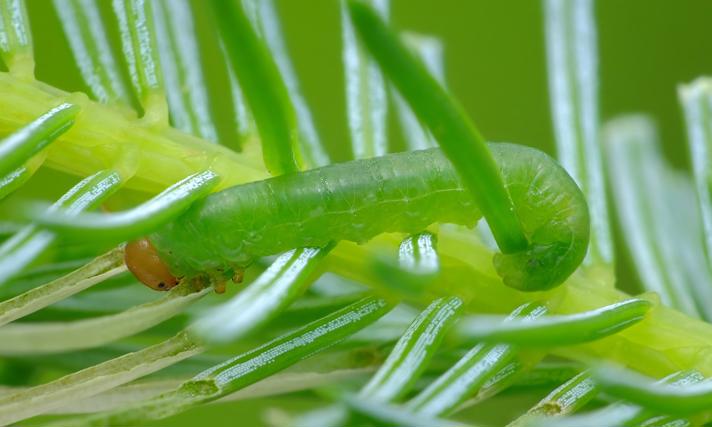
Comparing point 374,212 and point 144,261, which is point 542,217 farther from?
point 144,261

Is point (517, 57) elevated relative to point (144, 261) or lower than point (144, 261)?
lower

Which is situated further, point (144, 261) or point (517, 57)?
point (517, 57)

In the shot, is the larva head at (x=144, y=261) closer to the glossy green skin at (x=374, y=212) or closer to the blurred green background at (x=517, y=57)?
the glossy green skin at (x=374, y=212)

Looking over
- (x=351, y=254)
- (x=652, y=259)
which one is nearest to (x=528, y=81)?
(x=652, y=259)

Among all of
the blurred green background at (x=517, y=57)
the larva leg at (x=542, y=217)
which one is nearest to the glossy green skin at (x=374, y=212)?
the larva leg at (x=542, y=217)

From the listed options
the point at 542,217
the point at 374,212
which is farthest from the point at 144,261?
Result: the point at 542,217

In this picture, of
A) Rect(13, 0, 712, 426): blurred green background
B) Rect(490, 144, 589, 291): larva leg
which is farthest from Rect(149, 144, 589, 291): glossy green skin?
Rect(13, 0, 712, 426): blurred green background

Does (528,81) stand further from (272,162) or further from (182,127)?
(272,162)
